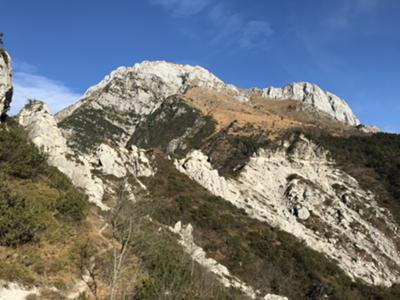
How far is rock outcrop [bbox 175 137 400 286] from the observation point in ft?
217

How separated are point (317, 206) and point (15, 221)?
69634 millimetres

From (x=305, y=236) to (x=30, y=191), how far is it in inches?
2155

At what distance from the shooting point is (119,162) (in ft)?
217

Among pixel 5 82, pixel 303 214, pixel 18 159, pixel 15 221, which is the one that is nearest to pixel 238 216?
pixel 303 214

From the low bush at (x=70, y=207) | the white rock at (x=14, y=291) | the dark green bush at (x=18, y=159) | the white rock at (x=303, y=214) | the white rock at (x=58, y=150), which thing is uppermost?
the white rock at (x=303, y=214)

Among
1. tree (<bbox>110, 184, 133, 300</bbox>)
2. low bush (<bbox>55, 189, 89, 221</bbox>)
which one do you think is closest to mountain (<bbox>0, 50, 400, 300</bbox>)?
tree (<bbox>110, 184, 133, 300</bbox>)

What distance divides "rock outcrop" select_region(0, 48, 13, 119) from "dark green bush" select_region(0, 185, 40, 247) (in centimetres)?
1978

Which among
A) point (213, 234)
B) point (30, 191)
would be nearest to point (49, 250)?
point (30, 191)

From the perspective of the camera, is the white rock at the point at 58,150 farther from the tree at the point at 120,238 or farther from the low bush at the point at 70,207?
the tree at the point at 120,238

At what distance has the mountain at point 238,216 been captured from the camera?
19859mm

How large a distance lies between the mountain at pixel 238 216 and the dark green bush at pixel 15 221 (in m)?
2.09

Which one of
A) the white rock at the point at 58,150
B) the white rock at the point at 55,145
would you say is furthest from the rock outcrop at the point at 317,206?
the white rock at the point at 55,145

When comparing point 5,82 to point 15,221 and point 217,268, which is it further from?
point 217,268

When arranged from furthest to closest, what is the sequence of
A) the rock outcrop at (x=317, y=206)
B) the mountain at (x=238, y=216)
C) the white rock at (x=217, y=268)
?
the rock outcrop at (x=317, y=206) < the white rock at (x=217, y=268) < the mountain at (x=238, y=216)
